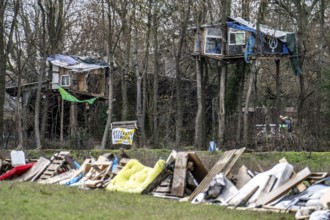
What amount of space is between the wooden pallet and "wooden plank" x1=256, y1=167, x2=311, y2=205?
8.57 m

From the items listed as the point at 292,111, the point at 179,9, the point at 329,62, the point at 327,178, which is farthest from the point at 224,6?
the point at 327,178

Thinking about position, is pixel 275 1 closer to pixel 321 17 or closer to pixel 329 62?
pixel 321 17

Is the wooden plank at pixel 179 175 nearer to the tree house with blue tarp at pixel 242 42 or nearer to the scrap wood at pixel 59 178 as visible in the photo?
the scrap wood at pixel 59 178

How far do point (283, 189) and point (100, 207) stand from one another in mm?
Answer: 3459

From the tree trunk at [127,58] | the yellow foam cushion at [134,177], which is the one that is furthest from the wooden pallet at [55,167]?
the tree trunk at [127,58]

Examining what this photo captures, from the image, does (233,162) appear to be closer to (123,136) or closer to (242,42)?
(123,136)

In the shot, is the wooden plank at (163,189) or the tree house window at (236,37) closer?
the wooden plank at (163,189)

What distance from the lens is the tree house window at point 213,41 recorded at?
90.4 ft

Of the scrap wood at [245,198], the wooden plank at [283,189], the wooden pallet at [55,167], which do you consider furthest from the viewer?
the wooden pallet at [55,167]

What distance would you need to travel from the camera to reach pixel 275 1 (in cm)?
2877

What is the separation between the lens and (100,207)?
10562mm

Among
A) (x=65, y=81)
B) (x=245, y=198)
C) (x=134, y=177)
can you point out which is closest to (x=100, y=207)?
(x=245, y=198)

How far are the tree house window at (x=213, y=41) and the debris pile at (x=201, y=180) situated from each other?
11.5 m

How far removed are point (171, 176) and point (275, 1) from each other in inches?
690
